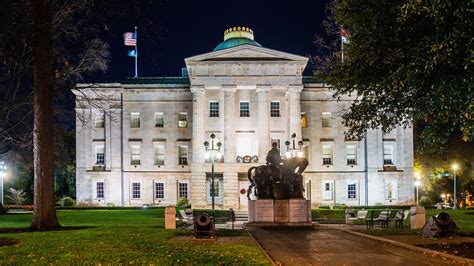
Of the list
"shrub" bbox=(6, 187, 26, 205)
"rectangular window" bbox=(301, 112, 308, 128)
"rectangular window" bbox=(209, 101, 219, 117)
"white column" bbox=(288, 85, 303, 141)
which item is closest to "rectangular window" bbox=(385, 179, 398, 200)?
"rectangular window" bbox=(301, 112, 308, 128)

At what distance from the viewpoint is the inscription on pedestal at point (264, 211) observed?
89.7ft

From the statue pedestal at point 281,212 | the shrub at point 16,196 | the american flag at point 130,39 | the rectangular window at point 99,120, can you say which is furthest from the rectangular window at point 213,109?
the statue pedestal at point 281,212

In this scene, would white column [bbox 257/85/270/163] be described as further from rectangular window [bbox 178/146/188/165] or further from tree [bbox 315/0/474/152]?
tree [bbox 315/0/474/152]

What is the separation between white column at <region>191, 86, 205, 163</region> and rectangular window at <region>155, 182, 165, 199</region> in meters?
5.83

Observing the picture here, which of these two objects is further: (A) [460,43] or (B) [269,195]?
(B) [269,195]

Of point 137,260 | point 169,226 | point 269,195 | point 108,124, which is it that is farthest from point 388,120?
point 108,124

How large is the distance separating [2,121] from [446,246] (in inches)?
1179

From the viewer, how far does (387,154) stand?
65688mm

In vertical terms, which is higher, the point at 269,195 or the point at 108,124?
the point at 108,124

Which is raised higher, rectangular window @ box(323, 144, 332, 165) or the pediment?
the pediment

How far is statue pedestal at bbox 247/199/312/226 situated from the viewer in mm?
27172

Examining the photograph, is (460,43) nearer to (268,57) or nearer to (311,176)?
(268,57)

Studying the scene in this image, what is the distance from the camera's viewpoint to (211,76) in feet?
201

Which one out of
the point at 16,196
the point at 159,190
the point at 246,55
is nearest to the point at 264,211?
the point at 246,55
